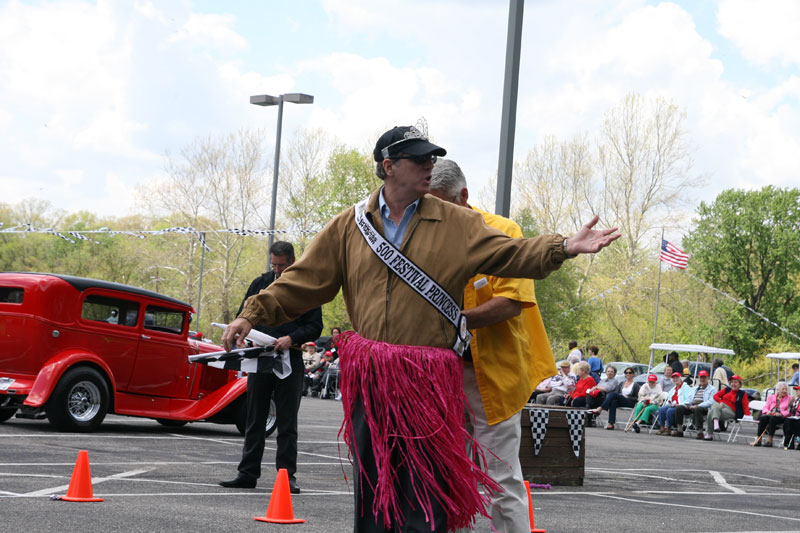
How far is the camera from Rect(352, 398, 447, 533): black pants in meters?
3.88

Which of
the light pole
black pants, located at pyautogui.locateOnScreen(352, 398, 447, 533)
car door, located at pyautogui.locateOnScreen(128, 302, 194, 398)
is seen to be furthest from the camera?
the light pole

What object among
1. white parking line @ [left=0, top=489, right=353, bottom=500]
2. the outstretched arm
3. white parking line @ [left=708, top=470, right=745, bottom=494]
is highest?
the outstretched arm

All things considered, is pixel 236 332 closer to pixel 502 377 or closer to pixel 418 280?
pixel 418 280

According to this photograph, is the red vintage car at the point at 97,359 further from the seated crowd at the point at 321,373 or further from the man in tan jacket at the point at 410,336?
the seated crowd at the point at 321,373

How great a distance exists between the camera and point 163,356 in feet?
44.4

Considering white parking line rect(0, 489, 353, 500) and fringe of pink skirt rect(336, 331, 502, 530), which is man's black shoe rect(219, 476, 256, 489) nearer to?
white parking line rect(0, 489, 353, 500)

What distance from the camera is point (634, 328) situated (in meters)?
62.4

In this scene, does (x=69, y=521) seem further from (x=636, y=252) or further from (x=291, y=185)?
(x=636, y=252)


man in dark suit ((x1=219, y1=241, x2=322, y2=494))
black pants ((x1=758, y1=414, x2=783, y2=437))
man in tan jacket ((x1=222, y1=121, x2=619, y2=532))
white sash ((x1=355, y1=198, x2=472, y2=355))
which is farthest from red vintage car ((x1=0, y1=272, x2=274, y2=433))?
black pants ((x1=758, y1=414, x2=783, y2=437))

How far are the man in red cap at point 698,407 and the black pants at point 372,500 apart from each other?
19.9 meters

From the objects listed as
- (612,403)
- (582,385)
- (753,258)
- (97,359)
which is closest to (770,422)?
(612,403)

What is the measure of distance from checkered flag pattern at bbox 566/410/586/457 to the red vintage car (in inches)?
173

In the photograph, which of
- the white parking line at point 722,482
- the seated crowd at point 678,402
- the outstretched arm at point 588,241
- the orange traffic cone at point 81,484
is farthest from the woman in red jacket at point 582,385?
the outstretched arm at point 588,241

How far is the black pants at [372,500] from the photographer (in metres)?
3.88
